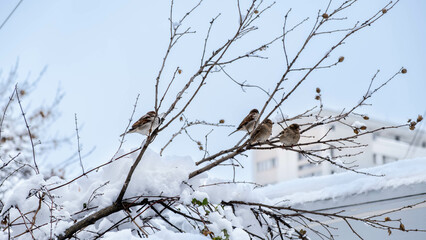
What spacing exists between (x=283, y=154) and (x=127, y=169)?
37.8 metres

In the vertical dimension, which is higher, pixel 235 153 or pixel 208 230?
pixel 235 153

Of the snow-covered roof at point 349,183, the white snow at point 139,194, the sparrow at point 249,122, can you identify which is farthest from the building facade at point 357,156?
the white snow at point 139,194

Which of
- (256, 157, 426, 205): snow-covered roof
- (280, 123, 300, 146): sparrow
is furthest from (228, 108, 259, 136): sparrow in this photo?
(280, 123, 300, 146): sparrow

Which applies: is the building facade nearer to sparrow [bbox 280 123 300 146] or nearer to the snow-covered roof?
the snow-covered roof

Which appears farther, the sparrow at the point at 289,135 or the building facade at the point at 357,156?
the building facade at the point at 357,156

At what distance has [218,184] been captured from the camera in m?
2.37

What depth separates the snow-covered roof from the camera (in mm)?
3260

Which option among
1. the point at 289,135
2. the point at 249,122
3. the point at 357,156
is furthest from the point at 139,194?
the point at 357,156

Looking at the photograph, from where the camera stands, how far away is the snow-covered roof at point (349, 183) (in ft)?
10.7

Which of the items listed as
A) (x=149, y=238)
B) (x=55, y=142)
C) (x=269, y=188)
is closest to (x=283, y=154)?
(x=55, y=142)

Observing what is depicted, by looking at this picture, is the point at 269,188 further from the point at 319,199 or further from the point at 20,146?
the point at 20,146

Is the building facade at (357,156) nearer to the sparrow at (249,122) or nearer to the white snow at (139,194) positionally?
the sparrow at (249,122)

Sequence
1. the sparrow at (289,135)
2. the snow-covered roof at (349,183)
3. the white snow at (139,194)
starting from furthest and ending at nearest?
1. the snow-covered roof at (349,183)
2. the sparrow at (289,135)
3. the white snow at (139,194)

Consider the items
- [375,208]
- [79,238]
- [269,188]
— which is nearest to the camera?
[79,238]
